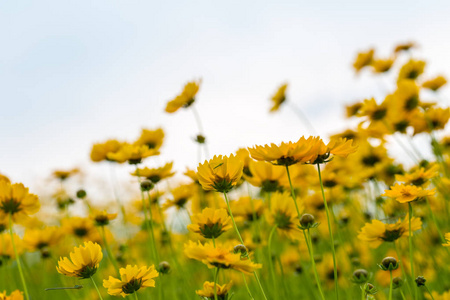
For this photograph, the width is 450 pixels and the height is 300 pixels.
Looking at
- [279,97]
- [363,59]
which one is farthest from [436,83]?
[279,97]

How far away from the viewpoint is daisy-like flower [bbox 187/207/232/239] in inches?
35.3

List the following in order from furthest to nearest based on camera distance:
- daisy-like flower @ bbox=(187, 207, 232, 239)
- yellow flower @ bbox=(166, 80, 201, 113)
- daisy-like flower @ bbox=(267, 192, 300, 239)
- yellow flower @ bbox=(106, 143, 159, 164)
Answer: yellow flower @ bbox=(166, 80, 201, 113)
yellow flower @ bbox=(106, 143, 159, 164)
daisy-like flower @ bbox=(267, 192, 300, 239)
daisy-like flower @ bbox=(187, 207, 232, 239)

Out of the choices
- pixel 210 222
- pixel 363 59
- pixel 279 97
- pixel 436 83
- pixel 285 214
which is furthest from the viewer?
pixel 363 59

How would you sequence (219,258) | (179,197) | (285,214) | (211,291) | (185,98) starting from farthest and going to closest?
(185,98)
(179,197)
(285,214)
(211,291)
(219,258)

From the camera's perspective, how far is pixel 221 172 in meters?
0.86

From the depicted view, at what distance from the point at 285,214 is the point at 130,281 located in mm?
503

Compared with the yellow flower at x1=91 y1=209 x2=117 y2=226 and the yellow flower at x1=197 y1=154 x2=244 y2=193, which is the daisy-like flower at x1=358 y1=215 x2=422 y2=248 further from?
the yellow flower at x1=91 y1=209 x2=117 y2=226

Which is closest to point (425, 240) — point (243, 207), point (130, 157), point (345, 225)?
point (345, 225)

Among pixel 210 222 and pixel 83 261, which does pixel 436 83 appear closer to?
pixel 210 222

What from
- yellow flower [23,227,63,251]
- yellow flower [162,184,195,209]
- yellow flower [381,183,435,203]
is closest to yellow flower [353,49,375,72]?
yellow flower [162,184,195,209]

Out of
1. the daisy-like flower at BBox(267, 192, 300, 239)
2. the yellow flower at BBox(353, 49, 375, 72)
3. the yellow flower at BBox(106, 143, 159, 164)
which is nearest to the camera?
the daisy-like flower at BBox(267, 192, 300, 239)

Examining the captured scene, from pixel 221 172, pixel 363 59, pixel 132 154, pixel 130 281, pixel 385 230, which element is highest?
pixel 363 59

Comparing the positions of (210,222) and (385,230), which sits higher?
(210,222)

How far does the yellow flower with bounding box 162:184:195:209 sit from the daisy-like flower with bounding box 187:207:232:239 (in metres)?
0.64
